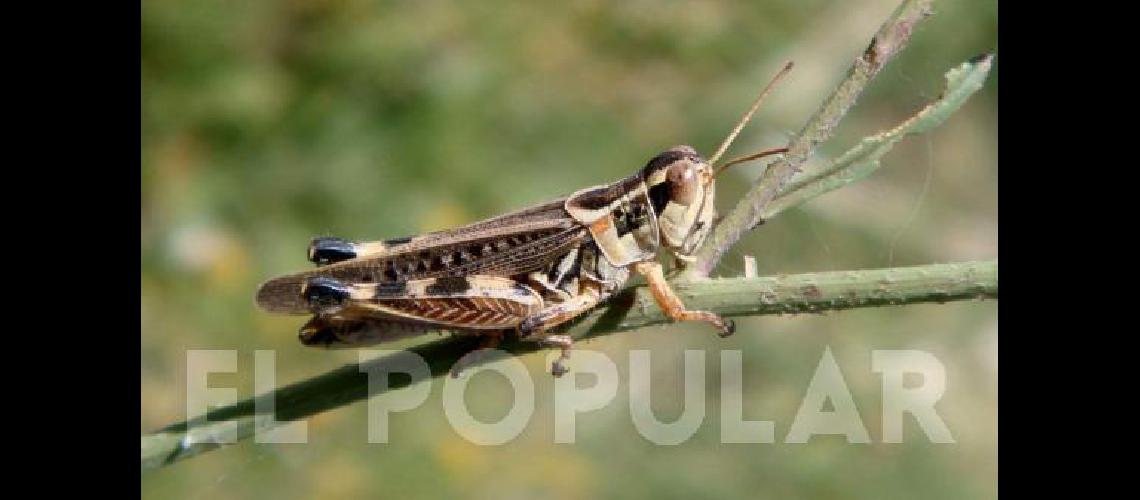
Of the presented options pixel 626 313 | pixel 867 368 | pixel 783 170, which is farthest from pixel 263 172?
pixel 783 170

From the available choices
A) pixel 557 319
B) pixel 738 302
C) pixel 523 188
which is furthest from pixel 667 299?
pixel 523 188

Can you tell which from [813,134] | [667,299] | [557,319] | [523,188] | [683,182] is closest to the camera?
[813,134]

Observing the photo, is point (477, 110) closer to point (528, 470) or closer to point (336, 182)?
point (336, 182)

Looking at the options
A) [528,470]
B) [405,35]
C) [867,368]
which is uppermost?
[405,35]

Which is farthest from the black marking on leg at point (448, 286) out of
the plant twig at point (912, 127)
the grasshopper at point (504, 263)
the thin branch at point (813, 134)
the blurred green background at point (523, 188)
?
the blurred green background at point (523, 188)

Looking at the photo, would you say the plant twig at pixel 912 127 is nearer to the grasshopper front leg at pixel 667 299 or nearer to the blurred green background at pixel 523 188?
the grasshopper front leg at pixel 667 299

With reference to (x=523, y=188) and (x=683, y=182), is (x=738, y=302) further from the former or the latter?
(x=523, y=188)

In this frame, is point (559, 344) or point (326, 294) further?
point (326, 294)
